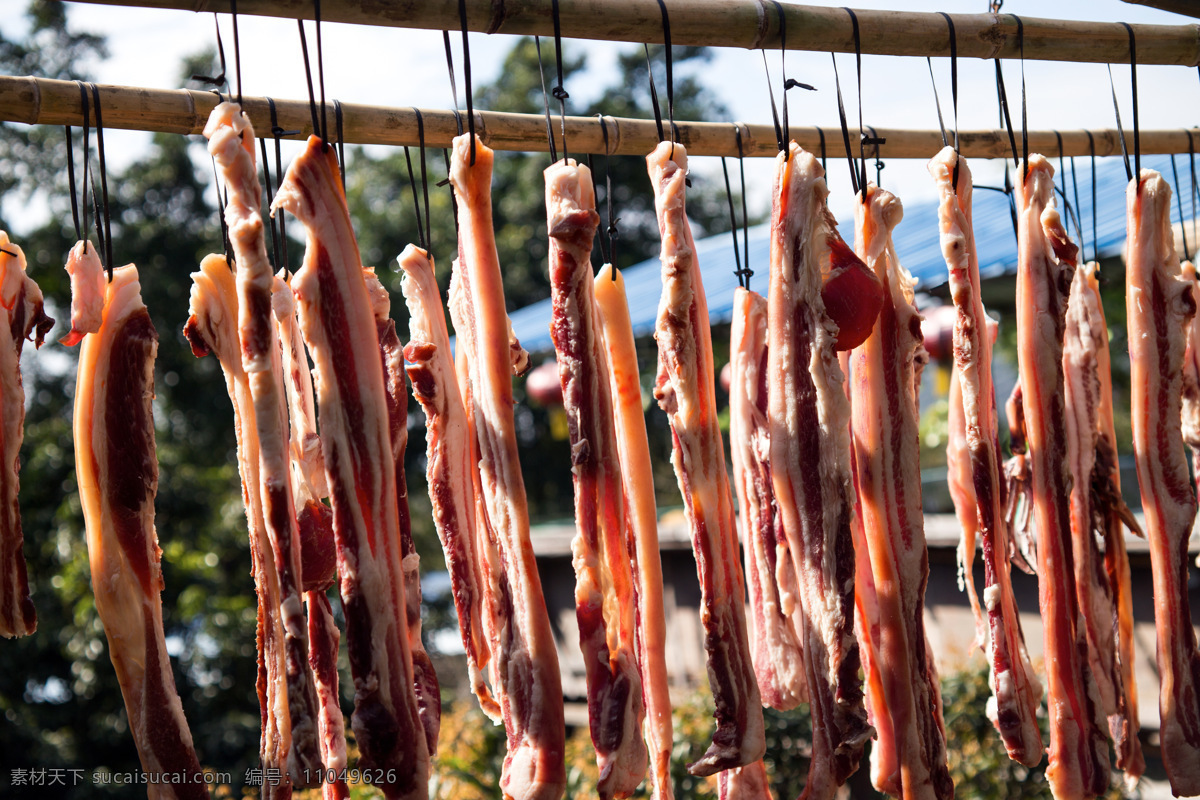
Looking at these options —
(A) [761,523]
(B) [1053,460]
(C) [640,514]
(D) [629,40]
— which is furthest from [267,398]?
(B) [1053,460]

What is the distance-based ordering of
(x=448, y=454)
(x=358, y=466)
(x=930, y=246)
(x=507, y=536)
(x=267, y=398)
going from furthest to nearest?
(x=930, y=246)
(x=448, y=454)
(x=507, y=536)
(x=358, y=466)
(x=267, y=398)

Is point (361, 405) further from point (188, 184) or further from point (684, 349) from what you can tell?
point (188, 184)

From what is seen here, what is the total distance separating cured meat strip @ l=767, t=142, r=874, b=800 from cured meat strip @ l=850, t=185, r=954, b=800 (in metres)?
0.12

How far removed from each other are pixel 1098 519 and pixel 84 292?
245 centimetres

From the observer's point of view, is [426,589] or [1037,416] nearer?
[1037,416]

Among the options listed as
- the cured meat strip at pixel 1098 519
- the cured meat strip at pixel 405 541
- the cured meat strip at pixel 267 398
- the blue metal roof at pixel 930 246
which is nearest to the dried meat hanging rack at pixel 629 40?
the cured meat strip at pixel 267 398

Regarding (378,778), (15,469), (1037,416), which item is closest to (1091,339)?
(1037,416)

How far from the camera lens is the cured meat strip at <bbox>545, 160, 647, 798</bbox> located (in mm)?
1907

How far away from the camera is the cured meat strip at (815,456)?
197 cm

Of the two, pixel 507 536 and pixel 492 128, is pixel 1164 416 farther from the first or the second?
pixel 492 128

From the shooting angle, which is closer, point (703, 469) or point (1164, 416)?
point (703, 469)

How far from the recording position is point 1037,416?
229cm

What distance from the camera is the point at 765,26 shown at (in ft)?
6.93

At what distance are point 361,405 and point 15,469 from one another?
2.53 ft
